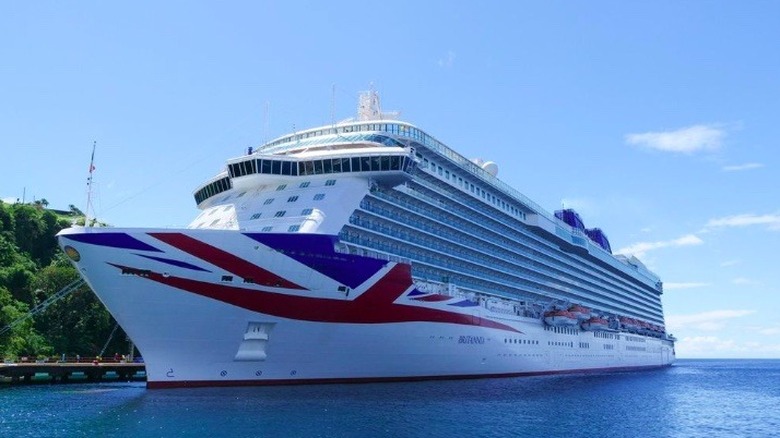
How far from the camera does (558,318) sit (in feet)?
157

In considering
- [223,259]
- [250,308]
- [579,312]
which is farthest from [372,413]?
[579,312]

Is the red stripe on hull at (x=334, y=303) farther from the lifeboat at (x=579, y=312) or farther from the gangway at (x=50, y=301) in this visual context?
the lifeboat at (x=579, y=312)

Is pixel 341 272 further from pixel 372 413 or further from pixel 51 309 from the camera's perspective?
pixel 51 309

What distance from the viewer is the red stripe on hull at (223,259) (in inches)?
993

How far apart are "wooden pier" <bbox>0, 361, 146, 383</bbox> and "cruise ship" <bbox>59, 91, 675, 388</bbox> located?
1540cm

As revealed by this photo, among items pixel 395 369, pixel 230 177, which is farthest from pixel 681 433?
pixel 230 177

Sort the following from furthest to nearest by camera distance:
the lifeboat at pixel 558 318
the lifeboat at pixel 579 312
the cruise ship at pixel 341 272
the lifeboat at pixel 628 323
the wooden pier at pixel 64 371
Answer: the lifeboat at pixel 628 323, the lifeboat at pixel 579 312, the lifeboat at pixel 558 318, the wooden pier at pixel 64 371, the cruise ship at pixel 341 272

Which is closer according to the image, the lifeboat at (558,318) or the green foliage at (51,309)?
the lifeboat at (558,318)

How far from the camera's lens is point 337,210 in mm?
30859

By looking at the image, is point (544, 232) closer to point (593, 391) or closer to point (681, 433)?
point (593, 391)

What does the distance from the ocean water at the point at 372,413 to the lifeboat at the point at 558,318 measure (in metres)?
12.5

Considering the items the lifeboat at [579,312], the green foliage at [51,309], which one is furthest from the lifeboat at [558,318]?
the green foliage at [51,309]

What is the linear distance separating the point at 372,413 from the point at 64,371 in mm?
29281

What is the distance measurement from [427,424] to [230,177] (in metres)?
19.1
